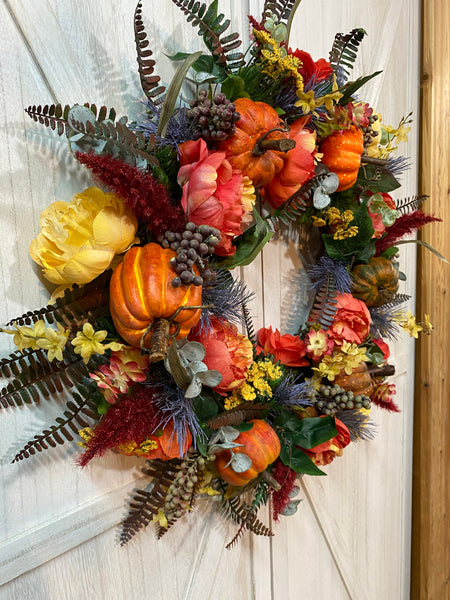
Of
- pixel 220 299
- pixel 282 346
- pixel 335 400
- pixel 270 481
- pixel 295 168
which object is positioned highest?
pixel 295 168

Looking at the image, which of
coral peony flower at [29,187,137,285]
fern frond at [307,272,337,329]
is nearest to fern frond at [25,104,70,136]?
coral peony flower at [29,187,137,285]

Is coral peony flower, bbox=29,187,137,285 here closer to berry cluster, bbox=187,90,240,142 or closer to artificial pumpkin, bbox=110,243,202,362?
artificial pumpkin, bbox=110,243,202,362

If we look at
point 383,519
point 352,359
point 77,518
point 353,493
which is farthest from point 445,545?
point 77,518

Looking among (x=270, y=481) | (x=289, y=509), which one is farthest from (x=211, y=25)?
(x=289, y=509)

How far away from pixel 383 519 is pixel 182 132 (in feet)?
4.80

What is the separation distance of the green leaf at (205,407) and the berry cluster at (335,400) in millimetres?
270

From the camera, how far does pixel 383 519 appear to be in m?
1.62

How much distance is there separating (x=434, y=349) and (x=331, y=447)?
878mm

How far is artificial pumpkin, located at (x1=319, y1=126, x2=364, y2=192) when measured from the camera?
101 cm

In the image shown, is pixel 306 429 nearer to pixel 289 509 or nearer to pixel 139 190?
pixel 289 509

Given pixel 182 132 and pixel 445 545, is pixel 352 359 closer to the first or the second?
pixel 182 132

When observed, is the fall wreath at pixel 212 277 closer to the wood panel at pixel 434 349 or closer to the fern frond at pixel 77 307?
the fern frond at pixel 77 307

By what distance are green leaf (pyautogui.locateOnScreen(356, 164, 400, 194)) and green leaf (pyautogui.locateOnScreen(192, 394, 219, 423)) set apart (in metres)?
0.62

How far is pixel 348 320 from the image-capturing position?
3.46ft
